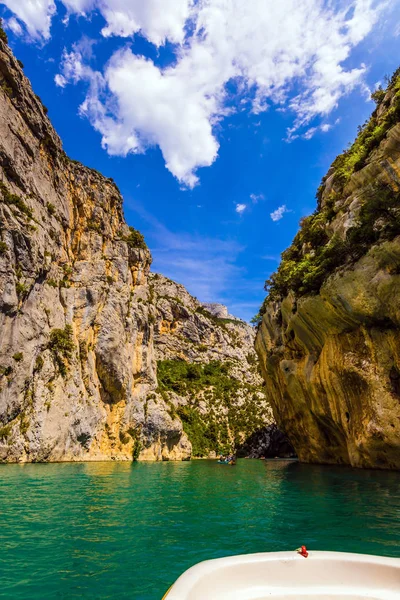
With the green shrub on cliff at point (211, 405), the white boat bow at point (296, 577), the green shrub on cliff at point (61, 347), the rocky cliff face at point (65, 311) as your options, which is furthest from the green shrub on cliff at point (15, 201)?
the white boat bow at point (296, 577)

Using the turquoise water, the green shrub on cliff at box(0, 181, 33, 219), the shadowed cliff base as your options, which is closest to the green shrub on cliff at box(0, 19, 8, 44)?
the green shrub on cliff at box(0, 181, 33, 219)

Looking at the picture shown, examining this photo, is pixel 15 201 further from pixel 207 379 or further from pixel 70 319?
pixel 207 379

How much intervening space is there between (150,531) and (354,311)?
668 inches

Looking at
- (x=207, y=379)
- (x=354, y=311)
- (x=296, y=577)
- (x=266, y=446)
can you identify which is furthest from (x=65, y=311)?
(x=266, y=446)

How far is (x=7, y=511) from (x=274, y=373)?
3097cm

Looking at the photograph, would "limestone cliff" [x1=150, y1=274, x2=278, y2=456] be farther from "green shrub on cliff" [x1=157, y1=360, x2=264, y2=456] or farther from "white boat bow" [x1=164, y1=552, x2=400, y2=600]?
"white boat bow" [x1=164, y1=552, x2=400, y2=600]

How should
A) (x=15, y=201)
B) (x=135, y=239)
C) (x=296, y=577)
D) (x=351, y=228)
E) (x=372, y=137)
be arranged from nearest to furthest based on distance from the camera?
(x=296, y=577), (x=351, y=228), (x=372, y=137), (x=15, y=201), (x=135, y=239)

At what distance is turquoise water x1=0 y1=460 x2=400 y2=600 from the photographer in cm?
612

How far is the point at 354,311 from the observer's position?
21094mm

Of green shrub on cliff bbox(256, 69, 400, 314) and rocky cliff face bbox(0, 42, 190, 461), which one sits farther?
rocky cliff face bbox(0, 42, 190, 461)

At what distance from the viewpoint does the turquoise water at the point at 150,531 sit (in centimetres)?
612

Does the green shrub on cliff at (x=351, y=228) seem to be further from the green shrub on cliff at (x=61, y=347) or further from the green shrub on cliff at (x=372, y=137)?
the green shrub on cliff at (x=61, y=347)

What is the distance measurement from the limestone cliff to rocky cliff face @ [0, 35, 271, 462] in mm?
649

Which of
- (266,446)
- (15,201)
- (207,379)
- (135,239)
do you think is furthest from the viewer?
(207,379)
